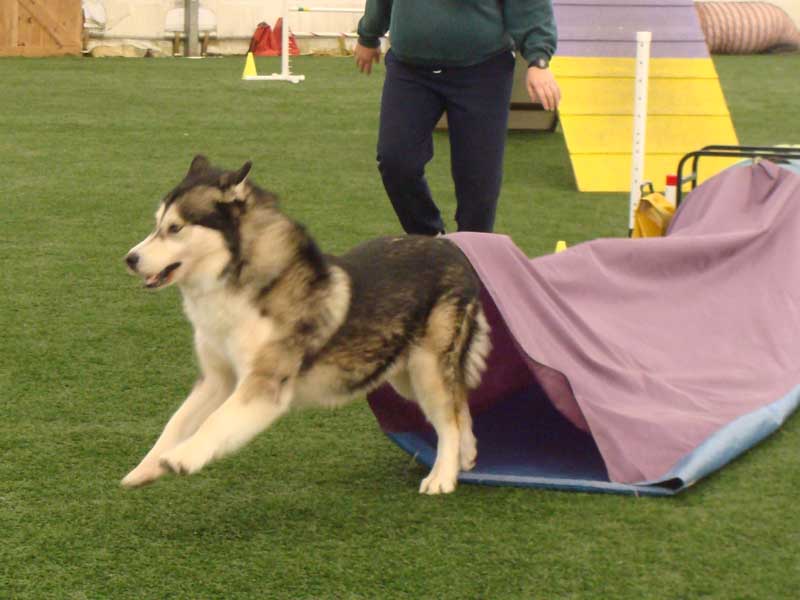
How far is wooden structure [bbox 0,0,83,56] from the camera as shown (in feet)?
57.7

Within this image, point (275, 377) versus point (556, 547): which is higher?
point (275, 377)

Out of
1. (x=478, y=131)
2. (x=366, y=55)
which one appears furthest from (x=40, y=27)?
(x=478, y=131)

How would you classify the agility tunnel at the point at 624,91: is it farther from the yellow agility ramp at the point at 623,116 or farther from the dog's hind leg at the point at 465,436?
the dog's hind leg at the point at 465,436

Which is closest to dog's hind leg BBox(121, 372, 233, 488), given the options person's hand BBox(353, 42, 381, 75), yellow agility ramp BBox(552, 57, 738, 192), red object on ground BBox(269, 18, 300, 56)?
person's hand BBox(353, 42, 381, 75)

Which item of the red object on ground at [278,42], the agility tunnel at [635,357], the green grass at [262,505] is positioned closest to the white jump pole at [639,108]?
the green grass at [262,505]

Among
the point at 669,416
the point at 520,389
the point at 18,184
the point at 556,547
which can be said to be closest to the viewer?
the point at 556,547

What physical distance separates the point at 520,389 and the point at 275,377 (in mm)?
1399

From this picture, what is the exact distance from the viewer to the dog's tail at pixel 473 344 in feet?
13.3

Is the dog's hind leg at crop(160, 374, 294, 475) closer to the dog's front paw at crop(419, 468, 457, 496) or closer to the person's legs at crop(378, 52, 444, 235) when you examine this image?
the dog's front paw at crop(419, 468, 457, 496)

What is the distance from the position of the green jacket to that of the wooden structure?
13.5 metres

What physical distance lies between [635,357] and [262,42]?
1603cm

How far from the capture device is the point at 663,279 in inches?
205

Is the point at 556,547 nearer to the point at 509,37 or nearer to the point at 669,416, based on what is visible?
the point at 669,416

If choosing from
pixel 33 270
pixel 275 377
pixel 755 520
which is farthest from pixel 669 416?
pixel 33 270
